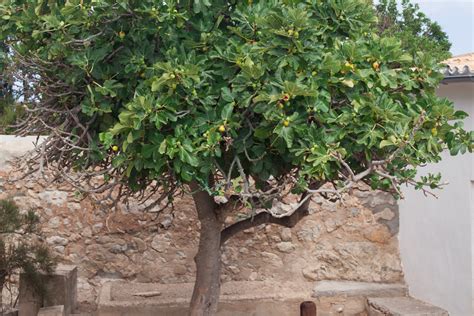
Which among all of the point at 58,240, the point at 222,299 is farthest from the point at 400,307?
the point at 58,240

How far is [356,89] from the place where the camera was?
3.39m

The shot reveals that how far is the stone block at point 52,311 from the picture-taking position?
515 centimetres

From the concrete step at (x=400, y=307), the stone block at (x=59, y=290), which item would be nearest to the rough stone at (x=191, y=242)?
the concrete step at (x=400, y=307)

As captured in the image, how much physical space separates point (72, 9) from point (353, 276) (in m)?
4.56

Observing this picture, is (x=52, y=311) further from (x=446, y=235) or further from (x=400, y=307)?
(x=446, y=235)

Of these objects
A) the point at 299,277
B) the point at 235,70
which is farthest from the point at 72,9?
the point at 299,277

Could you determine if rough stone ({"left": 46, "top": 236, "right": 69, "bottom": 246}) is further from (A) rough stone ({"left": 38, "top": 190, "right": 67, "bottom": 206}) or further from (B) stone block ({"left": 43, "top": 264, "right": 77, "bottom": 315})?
(B) stone block ({"left": 43, "top": 264, "right": 77, "bottom": 315})

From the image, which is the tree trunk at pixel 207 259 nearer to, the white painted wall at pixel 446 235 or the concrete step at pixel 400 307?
the concrete step at pixel 400 307

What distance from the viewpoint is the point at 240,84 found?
322cm

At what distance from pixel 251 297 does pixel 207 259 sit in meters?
1.75

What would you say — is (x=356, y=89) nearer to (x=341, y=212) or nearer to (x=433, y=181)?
(x=433, y=181)

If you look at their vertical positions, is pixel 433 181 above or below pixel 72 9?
below

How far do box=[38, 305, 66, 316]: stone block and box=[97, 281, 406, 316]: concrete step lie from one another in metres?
0.38

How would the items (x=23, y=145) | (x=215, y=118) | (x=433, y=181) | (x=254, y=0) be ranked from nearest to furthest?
(x=215, y=118) < (x=254, y=0) < (x=433, y=181) < (x=23, y=145)
